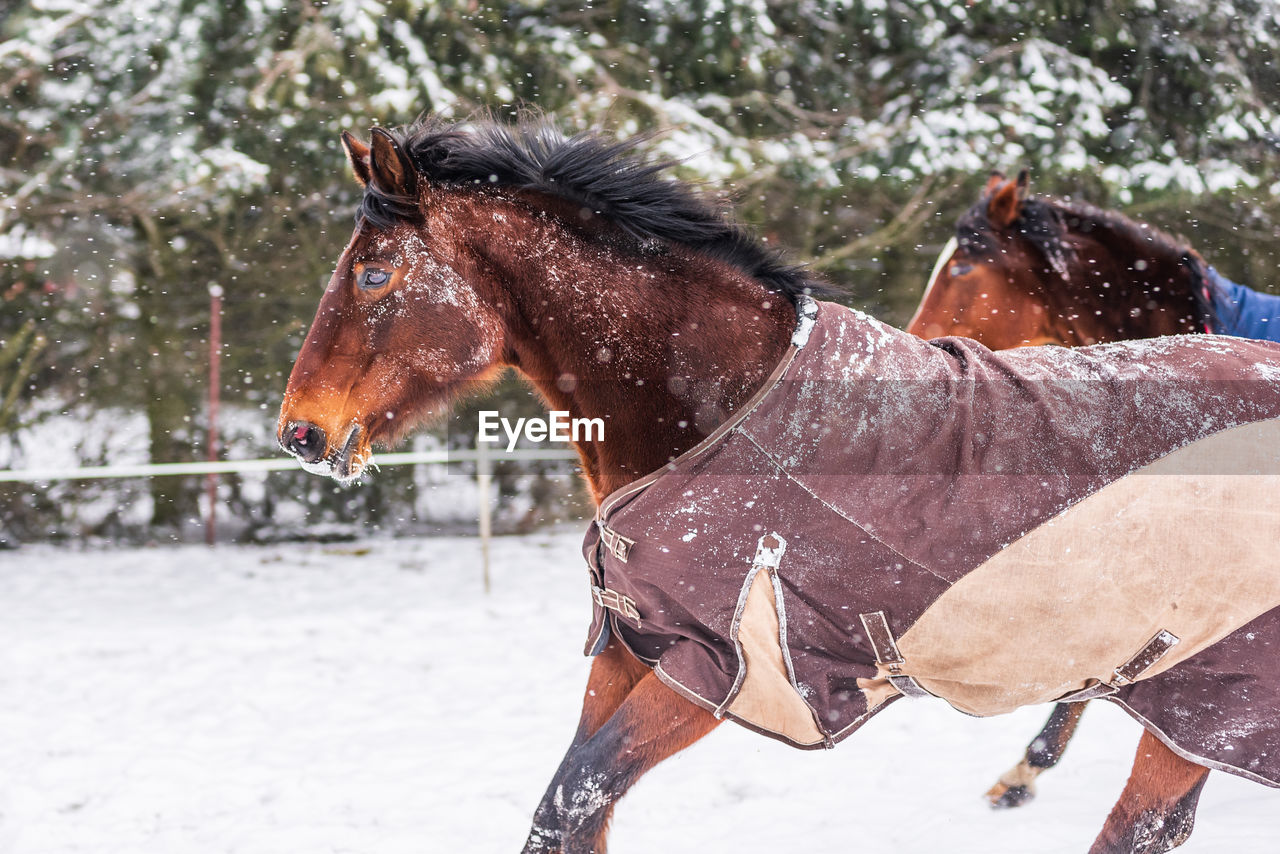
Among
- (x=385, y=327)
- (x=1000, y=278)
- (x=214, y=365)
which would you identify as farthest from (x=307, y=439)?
(x=214, y=365)

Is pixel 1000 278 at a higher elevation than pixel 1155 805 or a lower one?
higher

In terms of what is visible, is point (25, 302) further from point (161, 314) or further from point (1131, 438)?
point (1131, 438)

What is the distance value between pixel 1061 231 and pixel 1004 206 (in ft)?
0.81

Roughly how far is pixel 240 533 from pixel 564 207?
596 centimetres

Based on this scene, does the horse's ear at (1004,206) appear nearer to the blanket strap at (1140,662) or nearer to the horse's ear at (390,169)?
the blanket strap at (1140,662)

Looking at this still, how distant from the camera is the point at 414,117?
606 centimetres

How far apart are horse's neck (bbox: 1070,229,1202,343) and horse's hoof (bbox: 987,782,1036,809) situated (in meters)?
1.64

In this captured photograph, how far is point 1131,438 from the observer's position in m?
1.76

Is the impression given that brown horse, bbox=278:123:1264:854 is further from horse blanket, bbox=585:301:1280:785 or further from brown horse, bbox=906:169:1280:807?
brown horse, bbox=906:169:1280:807

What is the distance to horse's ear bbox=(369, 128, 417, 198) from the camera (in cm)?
183

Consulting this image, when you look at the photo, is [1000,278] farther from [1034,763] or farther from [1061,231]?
[1034,763]

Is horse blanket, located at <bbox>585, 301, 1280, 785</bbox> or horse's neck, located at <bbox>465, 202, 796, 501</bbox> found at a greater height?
horse's neck, located at <bbox>465, 202, 796, 501</bbox>

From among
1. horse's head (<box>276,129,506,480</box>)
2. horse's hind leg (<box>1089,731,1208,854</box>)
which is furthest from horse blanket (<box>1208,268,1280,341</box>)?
horse's head (<box>276,129,506,480</box>)

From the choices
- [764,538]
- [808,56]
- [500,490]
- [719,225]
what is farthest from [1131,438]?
[500,490]
